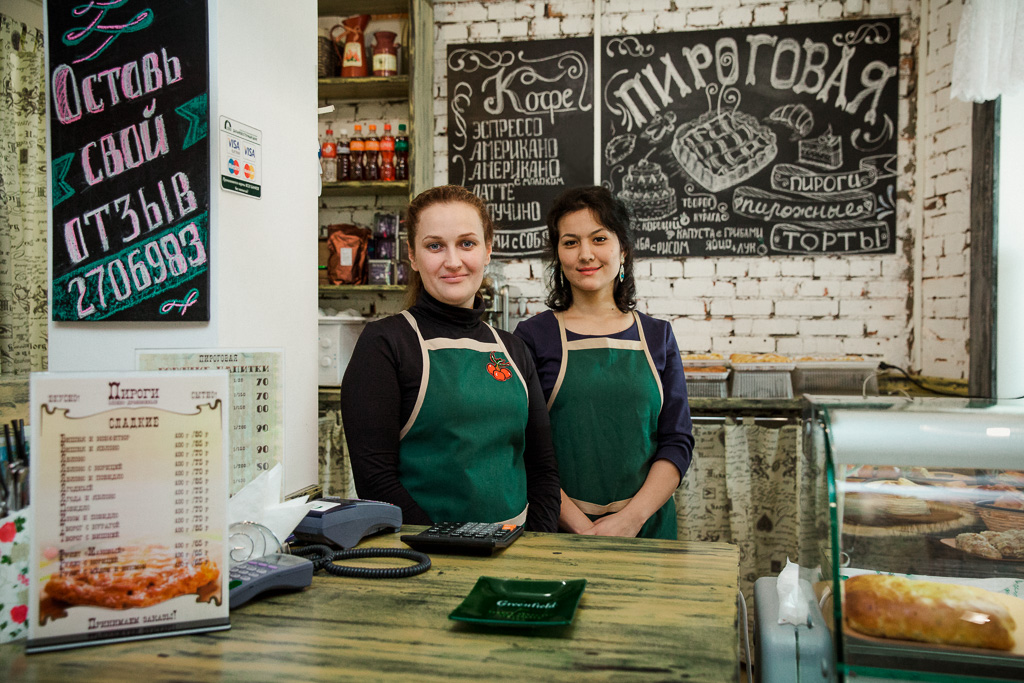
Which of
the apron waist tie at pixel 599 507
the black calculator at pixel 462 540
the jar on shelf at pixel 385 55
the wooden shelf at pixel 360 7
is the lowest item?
the apron waist tie at pixel 599 507

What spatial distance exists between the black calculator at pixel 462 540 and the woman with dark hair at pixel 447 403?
0.27m

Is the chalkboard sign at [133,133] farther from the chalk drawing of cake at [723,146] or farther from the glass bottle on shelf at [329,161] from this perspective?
the chalk drawing of cake at [723,146]

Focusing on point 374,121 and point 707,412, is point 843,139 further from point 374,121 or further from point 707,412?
point 374,121

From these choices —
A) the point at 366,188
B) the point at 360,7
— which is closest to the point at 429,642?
the point at 366,188

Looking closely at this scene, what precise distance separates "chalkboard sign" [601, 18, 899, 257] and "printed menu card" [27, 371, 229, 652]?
127 inches

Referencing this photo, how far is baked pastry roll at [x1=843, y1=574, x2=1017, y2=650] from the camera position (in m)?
0.93

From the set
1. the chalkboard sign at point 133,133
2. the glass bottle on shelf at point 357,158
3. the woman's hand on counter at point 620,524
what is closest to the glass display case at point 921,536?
the woman's hand on counter at point 620,524

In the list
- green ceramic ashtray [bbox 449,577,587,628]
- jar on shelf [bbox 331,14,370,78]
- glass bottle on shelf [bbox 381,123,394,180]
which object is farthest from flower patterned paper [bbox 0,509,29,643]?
jar on shelf [bbox 331,14,370,78]

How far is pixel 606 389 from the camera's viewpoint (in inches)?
77.0

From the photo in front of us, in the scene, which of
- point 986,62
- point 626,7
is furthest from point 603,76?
point 986,62

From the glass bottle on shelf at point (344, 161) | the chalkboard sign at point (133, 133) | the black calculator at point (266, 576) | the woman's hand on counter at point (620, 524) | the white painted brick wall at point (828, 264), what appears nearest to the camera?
the black calculator at point (266, 576)

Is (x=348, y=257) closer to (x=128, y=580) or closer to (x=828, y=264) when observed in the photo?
(x=828, y=264)

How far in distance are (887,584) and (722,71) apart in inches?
132

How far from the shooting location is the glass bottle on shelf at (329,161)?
388 cm
